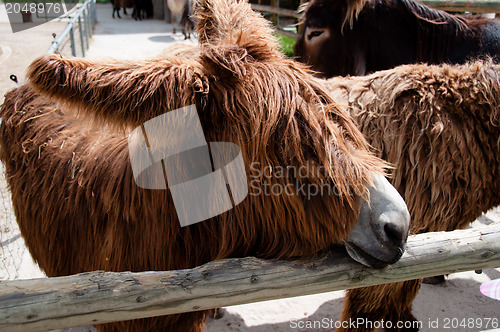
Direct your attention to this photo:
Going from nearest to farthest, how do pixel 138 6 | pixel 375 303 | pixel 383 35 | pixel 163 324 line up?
pixel 163 324 < pixel 375 303 < pixel 383 35 < pixel 138 6

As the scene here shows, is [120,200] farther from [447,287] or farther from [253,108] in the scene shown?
[447,287]

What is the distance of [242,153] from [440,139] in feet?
5.10

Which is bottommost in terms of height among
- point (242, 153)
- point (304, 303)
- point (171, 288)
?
point (304, 303)

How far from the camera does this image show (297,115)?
1494 mm

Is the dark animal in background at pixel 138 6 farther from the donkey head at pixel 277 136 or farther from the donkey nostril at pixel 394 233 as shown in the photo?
the donkey nostril at pixel 394 233

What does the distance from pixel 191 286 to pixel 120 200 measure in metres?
0.54

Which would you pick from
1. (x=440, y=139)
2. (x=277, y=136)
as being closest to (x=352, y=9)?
(x=440, y=139)

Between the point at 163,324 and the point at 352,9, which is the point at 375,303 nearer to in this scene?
the point at 163,324

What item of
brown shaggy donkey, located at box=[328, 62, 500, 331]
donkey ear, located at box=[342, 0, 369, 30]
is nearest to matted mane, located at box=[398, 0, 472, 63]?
donkey ear, located at box=[342, 0, 369, 30]

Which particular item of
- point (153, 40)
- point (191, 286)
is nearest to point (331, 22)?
point (191, 286)

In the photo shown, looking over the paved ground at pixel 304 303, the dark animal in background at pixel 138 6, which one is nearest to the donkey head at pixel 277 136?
the paved ground at pixel 304 303

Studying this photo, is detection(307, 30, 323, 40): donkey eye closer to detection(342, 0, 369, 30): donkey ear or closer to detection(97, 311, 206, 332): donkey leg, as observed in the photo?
detection(342, 0, 369, 30): donkey ear

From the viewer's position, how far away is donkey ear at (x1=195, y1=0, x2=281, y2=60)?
159 cm

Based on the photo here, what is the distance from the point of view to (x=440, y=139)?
2.46m
